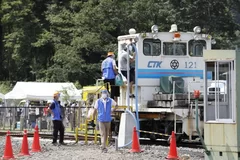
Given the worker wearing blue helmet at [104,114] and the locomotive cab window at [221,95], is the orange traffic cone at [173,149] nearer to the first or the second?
the locomotive cab window at [221,95]

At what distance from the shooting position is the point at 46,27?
5366 centimetres

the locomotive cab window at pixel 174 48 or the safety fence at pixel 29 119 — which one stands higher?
the locomotive cab window at pixel 174 48

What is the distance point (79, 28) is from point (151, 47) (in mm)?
27528

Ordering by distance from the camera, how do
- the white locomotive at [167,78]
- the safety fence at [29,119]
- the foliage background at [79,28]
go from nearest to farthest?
1. the white locomotive at [167,78]
2. the safety fence at [29,119]
3. the foliage background at [79,28]

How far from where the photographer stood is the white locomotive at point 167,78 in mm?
17797

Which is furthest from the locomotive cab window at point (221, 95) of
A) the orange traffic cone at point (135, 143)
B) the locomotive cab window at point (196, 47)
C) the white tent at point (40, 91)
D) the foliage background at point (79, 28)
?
the foliage background at point (79, 28)

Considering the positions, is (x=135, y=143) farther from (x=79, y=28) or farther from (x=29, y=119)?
(x=79, y=28)

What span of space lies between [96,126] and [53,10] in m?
35.6

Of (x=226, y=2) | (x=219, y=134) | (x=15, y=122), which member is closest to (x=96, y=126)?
(x=219, y=134)

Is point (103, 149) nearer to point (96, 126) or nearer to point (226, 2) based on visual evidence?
point (96, 126)

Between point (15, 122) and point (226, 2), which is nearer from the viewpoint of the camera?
point (15, 122)

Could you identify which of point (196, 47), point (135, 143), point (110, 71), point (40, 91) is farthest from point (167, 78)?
point (40, 91)

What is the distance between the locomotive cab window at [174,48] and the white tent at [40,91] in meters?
16.2

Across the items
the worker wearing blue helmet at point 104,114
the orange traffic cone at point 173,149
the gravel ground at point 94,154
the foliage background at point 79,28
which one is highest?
the foliage background at point 79,28
